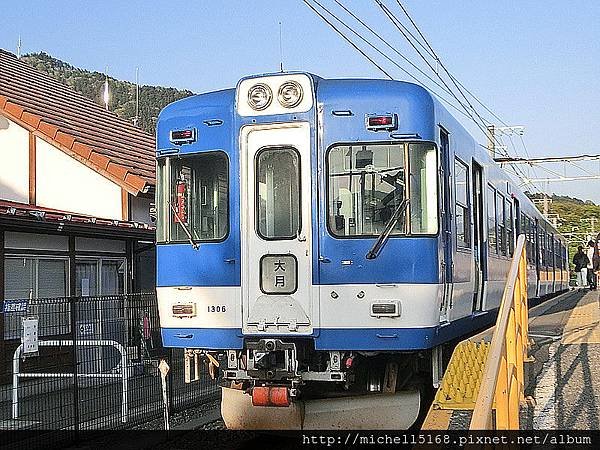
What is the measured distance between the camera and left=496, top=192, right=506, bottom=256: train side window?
1293cm

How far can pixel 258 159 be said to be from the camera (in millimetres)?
8047

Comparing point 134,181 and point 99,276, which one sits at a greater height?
point 134,181

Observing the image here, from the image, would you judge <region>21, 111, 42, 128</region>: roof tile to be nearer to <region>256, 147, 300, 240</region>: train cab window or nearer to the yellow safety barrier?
<region>256, 147, 300, 240</region>: train cab window

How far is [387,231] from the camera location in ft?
25.1

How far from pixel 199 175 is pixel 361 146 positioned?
1.60 m

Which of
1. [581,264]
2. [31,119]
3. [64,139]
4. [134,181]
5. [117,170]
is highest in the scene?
[31,119]

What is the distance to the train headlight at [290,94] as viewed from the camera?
796cm

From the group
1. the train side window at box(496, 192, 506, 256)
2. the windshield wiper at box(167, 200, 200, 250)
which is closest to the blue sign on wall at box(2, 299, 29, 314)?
the windshield wiper at box(167, 200, 200, 250)

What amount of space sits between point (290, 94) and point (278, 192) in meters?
0.89

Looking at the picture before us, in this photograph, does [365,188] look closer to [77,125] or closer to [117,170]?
[117,170]

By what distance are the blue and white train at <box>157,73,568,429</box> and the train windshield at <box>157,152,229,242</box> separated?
13 millimetres

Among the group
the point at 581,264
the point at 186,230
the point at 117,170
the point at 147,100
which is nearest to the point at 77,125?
the point at 117,170

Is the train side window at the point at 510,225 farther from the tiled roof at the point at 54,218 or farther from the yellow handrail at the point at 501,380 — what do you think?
the yellow handrail at the point at 501,380

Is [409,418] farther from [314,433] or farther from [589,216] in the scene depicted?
[589,216]
